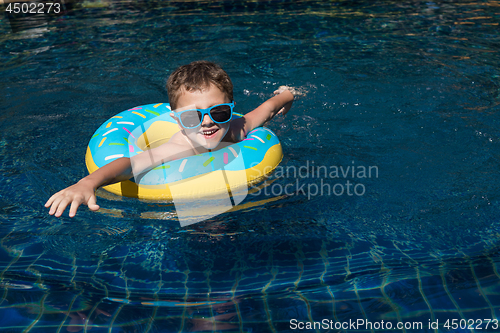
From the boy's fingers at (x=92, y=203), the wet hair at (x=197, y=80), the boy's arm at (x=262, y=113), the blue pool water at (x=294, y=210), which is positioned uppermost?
the wet hair at (x=197, y=80)

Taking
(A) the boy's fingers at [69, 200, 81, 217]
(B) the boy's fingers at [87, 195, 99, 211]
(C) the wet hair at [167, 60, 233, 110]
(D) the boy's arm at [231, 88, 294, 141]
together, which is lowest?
(D) the boy's arm at [231, 88, 294, 141]

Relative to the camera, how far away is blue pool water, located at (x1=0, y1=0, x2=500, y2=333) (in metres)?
2.57

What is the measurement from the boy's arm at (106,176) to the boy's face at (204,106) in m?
0.16

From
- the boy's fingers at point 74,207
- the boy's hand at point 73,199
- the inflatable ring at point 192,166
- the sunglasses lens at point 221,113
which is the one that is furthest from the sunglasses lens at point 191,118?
the boy's fingers at point 74,207

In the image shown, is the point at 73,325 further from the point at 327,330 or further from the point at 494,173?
the point at 494,173

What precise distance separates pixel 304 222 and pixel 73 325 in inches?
62.7

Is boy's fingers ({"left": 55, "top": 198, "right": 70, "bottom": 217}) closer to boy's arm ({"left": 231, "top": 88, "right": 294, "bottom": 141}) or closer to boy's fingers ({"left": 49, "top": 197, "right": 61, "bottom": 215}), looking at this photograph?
boy's fingers ({"left": 49, "top": 197, "right": 61, "bottom": 215})

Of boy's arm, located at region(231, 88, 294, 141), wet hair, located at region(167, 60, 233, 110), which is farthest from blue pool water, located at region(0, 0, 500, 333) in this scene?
wet hair, located at region(167, 60, 233, 110)

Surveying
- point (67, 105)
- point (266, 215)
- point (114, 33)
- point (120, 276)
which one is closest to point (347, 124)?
point (266, 215)

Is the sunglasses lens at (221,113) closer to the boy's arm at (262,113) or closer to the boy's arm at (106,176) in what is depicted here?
the boy's arm at (106,176)

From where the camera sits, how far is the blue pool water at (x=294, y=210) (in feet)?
8.44

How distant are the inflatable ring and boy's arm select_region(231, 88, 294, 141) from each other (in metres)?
0.14

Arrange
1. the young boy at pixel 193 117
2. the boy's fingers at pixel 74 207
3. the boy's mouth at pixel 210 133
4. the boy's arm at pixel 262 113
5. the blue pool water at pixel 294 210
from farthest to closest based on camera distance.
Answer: the boy's arm at pixel 262 113 < the boy's mouth at pixel 210 133 < the young boy at pixel 193 117 < the blue pool water at pixel 294 210 < the boy's fingers at pixel 74 207

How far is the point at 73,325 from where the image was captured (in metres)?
2.49
